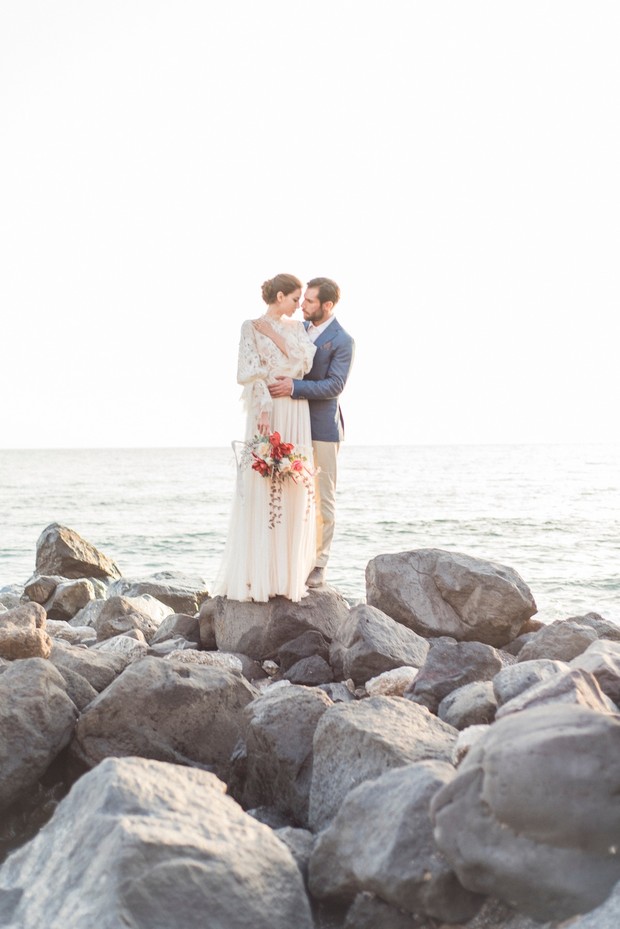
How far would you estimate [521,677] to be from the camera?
13.8ft

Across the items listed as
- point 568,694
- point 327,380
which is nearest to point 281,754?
point 568,694

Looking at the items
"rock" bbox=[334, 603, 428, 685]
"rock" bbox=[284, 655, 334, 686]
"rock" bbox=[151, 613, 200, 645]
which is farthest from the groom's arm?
"rock" bbox=[151, 613, 200, 645]

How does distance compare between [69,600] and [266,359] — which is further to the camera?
[69,600]

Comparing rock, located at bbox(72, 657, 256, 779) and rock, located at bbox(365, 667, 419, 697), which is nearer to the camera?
rock, located at bbox(72, 657, 256, 779)

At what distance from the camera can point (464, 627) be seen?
8.09 meters

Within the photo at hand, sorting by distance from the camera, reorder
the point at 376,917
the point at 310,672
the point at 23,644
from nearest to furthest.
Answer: the point at 376,917, the point at 23,644, the point at 310,672

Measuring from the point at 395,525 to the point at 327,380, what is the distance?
61.0ft

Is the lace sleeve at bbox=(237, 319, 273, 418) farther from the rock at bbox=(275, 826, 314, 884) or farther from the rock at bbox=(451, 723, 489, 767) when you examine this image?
the rock at bbox=(275, 826, 314, 884)

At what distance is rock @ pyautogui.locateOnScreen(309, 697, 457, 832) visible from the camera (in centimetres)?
371

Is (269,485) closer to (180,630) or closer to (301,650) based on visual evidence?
(301,650)

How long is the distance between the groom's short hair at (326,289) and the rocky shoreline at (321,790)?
2.80 m

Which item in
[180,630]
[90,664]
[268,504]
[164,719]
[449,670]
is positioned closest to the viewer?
[164,719]

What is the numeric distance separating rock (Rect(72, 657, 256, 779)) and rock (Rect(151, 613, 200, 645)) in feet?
10.6

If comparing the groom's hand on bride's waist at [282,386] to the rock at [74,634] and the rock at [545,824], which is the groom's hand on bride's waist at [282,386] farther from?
the rock at [545,824]
